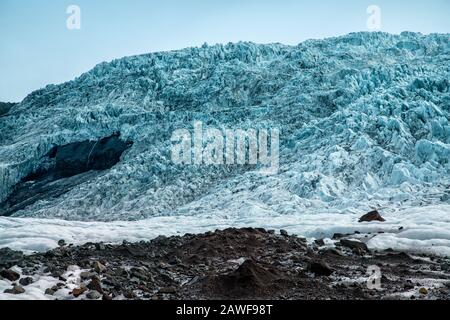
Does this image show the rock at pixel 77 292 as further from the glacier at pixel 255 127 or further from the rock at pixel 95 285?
the glacier at pixel 255 127

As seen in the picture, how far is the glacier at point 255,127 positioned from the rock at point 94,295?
4.66 metres

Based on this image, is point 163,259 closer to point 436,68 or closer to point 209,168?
point 209,168

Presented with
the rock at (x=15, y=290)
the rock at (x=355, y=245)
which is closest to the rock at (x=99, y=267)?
the rock at (x=15, y=290)

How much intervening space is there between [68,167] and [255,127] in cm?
1340

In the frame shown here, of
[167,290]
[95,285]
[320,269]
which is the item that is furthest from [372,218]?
[95,285]

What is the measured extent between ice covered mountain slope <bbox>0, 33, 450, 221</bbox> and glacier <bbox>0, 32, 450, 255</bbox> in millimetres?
92

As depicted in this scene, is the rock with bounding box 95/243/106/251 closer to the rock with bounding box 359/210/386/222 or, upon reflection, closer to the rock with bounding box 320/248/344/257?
the rock with bounding box 320/248/344/257

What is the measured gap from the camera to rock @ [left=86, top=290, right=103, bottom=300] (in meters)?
7.25

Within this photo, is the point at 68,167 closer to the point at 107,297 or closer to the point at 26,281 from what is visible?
the point at 26,281

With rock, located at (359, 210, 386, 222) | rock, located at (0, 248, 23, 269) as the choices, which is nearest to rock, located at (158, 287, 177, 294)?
rock, located at (0, 248, 23, 269)

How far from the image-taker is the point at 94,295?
729 centimetres

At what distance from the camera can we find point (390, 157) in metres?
22.8

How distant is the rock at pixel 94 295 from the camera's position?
→ 7249mm

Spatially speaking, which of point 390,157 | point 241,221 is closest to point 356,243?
point 241,221
